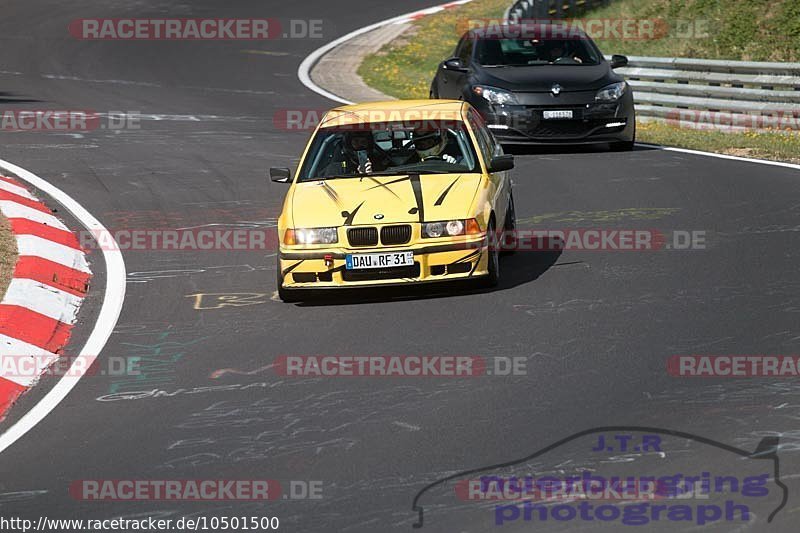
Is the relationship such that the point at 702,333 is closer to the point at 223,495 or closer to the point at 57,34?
the point at 223,495

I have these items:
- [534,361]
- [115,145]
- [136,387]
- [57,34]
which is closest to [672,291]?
[534,361]

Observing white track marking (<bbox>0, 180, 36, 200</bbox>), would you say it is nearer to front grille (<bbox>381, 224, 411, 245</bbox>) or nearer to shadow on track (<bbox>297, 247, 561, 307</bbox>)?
shadow on track (<bbox>297, 247, 561, 307</bbox>)

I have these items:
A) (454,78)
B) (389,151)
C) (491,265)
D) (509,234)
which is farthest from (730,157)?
(491,265)

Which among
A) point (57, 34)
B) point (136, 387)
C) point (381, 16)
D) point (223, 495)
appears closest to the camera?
point (223, 495)

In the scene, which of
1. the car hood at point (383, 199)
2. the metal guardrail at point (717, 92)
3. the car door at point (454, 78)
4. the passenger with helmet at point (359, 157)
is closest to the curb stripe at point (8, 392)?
the car hood at point (383, 199)

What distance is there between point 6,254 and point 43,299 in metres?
1.54

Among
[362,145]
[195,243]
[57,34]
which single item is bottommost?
[195,243]

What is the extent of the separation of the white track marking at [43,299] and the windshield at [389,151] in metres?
2.22

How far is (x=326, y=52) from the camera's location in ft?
110

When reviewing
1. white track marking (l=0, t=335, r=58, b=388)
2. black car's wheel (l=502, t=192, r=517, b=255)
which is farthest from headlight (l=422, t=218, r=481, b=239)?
white track marking (l=0, t=335, r=58, b=388)

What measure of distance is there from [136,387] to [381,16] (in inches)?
1224

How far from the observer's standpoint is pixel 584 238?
44.3 ft

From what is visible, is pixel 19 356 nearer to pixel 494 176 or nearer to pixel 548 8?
pixel 494 176

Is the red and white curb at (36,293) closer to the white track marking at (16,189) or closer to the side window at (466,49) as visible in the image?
the white track marking at (16,189)
